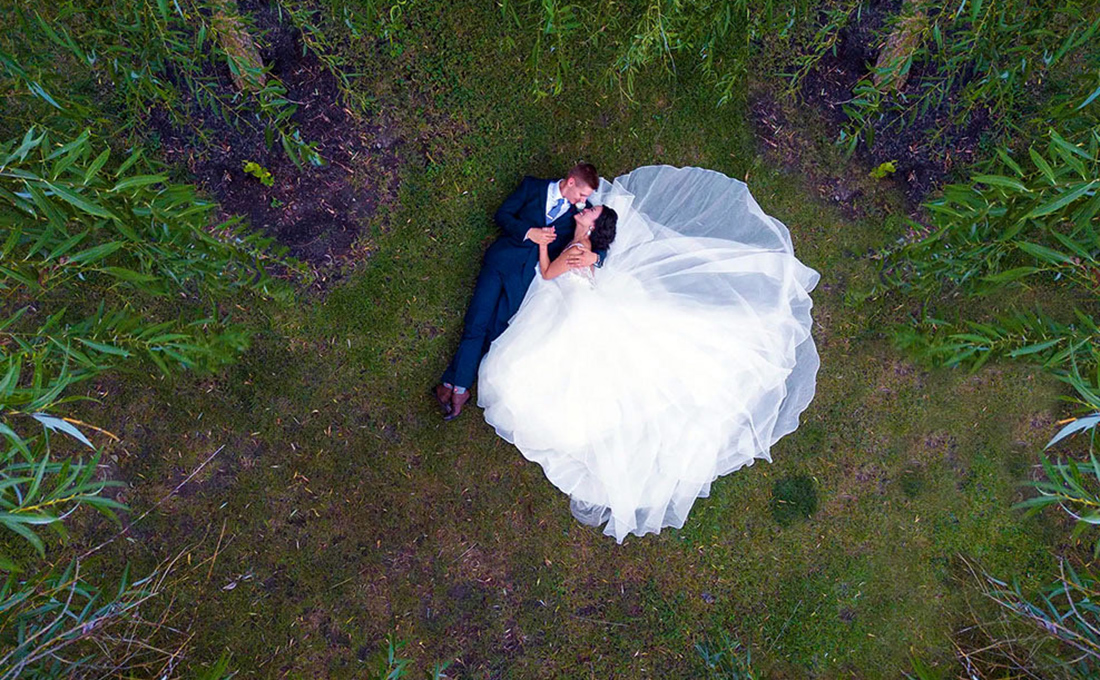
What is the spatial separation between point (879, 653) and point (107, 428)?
5.09 meters

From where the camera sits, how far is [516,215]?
3951 mm

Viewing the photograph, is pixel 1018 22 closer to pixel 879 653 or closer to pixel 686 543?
pixel 686 543

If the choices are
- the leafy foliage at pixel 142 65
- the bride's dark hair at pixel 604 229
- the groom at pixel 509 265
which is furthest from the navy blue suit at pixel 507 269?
the leafy foliage at pixel 142 65

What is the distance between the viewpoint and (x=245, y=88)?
365 centimetres

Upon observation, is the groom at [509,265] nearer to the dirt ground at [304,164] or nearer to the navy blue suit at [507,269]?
the navy blue suit at [507,269]

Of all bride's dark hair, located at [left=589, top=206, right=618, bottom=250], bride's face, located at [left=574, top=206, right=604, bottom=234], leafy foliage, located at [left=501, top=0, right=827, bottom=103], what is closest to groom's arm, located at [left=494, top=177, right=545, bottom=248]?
bride's face, located at [left=574, top=206, right=604, bottom=234]

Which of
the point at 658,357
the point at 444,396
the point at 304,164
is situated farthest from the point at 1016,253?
the point at 304,164

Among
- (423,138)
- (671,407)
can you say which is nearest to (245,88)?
(423,138)

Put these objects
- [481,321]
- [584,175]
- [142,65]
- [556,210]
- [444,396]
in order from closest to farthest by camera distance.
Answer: [142,65] → [584,175] → [556,210] → [481,321] → [444,396]

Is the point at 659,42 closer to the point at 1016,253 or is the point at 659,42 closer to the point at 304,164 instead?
the point at 304,164

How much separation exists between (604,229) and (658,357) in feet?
2.42

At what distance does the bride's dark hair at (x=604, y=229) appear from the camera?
11.7 feet

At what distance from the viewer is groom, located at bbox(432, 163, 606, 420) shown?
3.88 m

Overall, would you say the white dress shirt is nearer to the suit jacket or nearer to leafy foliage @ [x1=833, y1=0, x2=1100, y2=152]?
the suit jacket
